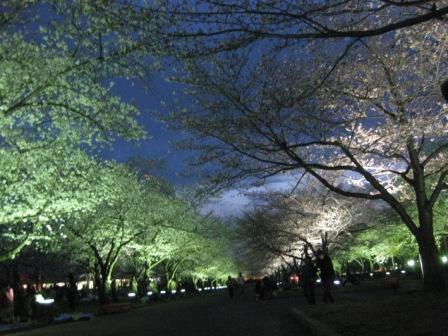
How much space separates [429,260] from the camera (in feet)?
50.0

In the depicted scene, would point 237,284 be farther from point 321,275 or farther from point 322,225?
point 321,275

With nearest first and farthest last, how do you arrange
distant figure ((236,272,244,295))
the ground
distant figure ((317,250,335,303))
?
the ground < distant figure ((317,250,335,303)) < distant figure ((236,272,244,295))

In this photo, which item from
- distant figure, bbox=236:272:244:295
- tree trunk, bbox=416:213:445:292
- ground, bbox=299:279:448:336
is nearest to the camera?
ground, bbox=299:279:448:336

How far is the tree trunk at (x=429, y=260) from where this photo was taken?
15.0m

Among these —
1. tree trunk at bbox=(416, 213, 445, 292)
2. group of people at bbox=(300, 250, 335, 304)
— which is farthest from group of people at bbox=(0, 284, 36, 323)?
tree trunk at bbox=(416, 213, 445, 292)

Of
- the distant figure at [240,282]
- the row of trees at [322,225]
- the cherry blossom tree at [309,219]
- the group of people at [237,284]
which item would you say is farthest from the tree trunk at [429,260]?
the distant figure at [240,282]

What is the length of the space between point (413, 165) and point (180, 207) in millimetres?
30380

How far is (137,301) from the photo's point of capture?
1395 inches

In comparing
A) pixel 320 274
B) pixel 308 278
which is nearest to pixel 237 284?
→ pixel 320 274

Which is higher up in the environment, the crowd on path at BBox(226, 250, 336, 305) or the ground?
the crowd on path at BBox(226, 250, 336, 305)

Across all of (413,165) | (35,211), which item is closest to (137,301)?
(35,211)

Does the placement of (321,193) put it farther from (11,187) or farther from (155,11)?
(155,11)

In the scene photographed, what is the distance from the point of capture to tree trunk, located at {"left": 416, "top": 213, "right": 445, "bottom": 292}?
15.0 meters

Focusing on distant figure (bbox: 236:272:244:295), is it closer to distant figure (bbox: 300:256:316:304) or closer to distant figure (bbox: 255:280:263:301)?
distant figure (bbox: 255:280:263:301)
